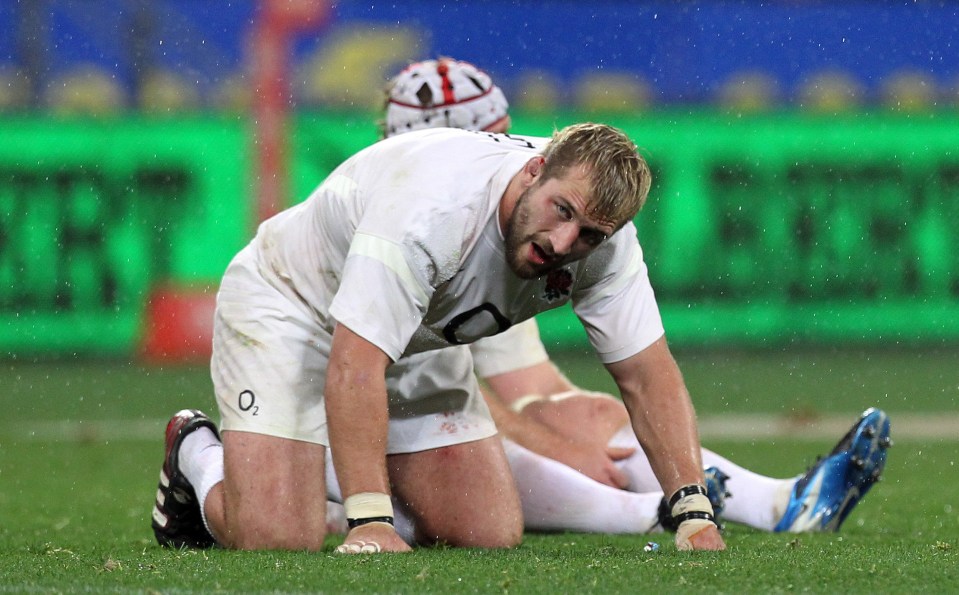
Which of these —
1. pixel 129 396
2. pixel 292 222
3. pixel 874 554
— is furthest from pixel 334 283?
pixel 129 396

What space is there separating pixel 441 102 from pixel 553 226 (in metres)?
1.91

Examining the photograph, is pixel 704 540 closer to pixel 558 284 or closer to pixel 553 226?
pixel 558 284

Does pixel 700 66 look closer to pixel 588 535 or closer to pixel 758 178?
pixel 758 178

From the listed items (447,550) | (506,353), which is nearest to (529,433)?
(506,353)

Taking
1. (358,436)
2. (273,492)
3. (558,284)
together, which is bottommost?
(273,492)

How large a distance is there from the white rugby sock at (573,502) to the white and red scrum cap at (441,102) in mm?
1277

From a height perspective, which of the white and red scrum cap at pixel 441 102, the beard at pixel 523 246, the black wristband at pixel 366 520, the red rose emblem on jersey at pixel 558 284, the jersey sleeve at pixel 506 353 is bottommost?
the black wristband at pixel 366 520

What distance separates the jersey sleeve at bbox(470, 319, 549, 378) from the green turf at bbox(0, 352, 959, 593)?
0.76 metres

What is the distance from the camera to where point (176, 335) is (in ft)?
39.0

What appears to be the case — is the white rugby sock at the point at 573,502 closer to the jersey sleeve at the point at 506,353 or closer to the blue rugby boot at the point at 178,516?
the jersey sleeve at the point at 506,353

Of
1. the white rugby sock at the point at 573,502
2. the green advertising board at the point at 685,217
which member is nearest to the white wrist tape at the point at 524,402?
the white rugby sock at the point at 573,502

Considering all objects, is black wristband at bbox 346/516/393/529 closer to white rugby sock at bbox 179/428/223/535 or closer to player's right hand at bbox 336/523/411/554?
player's right hand at bbox 336/523/411/554

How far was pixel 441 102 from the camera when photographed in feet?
19.0

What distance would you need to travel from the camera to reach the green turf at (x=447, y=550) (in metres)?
3.60
